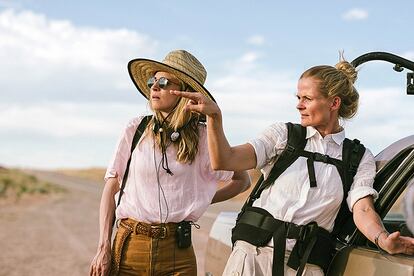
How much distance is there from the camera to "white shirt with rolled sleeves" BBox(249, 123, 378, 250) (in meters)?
3.79

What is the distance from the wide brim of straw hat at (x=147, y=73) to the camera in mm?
4258

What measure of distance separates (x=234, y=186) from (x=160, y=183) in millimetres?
524

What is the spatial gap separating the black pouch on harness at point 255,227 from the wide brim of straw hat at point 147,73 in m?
0.60

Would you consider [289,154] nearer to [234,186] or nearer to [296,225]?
[296,225]

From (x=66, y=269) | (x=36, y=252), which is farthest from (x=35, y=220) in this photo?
(x=66, y=269)

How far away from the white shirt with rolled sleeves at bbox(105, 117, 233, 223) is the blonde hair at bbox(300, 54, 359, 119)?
0.69 m

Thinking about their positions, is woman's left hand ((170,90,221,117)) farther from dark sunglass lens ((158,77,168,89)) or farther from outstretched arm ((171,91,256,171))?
dark sunglass lens ((158,77,168,89))

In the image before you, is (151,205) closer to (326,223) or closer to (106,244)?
(106,244)

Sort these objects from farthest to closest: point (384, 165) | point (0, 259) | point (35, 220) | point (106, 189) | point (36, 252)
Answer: point (35, 220), point (36, 252), point (0, 259), point (106, 189), point (384, 165)

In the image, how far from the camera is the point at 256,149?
390 centimetres

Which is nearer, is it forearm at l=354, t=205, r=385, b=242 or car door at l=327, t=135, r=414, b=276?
car door at l=327, t=135, r=414, b=276

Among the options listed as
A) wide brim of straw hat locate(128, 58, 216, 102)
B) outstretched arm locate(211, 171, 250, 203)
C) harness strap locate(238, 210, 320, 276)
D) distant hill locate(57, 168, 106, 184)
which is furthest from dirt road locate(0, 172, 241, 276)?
distant hill locate(57, 168, 106, 184)

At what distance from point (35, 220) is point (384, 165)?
17243 mm

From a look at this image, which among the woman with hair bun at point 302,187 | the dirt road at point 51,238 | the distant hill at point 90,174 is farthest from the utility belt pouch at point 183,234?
the distant hill at point 90,174
